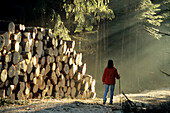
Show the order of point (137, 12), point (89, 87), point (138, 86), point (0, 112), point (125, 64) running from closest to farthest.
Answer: point (0, 112), point (89, 87), point (137, 12), point (138, 86), point (125, 64)

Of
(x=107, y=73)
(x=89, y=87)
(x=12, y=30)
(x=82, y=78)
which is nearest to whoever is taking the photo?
(x=12, y=30)

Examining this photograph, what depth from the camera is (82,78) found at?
1015cm

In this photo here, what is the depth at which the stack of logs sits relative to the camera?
6086 mm

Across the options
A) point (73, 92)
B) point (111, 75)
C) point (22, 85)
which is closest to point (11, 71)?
point (22, 85)

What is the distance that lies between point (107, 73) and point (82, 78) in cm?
299

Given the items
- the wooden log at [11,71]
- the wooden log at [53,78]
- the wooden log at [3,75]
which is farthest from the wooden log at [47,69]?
the wooden log at [3,75]

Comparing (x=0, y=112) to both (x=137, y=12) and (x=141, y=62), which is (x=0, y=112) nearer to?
(x=137, y=12)

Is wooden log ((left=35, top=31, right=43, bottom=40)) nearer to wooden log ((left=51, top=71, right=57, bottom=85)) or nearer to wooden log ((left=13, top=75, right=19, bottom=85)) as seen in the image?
wooden log ((left=51, top=71, right=57, bottom=85))

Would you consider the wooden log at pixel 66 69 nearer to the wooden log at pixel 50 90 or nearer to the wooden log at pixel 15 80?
the wooden log at pixel 50 90

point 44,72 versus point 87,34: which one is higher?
point 87,34

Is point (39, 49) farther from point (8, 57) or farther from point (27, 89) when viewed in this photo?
point (8, 57)

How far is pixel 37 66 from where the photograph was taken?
287 inches

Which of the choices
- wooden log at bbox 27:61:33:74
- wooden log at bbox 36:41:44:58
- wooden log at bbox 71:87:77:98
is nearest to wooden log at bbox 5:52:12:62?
wooden log at bbox 27:61:33:74

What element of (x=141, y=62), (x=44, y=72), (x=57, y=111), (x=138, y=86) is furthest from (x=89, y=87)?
(x=141, y=62)
